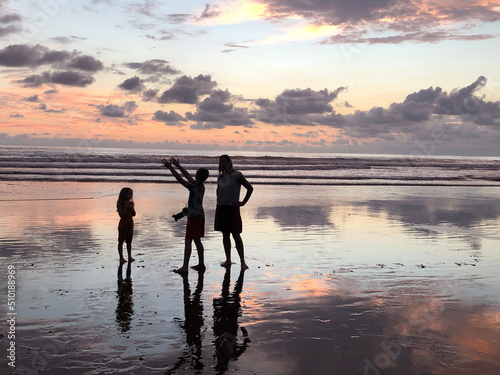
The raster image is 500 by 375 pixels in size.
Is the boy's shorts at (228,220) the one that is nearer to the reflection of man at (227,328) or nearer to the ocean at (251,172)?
the reflection of man at (227,328)

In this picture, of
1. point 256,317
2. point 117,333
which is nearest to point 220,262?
point 256,317

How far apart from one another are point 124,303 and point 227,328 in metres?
1.55

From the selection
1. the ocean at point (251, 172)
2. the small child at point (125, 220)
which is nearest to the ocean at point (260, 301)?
the small child at point (125, 220)

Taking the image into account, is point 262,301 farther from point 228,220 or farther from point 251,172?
point 251,172

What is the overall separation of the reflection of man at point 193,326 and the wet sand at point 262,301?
15mm

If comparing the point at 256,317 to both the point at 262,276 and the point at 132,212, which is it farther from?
the point at 132,212

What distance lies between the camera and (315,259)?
928cm

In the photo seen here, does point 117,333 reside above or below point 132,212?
below

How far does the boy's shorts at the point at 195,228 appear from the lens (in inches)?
344

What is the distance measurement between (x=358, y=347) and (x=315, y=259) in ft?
14.2

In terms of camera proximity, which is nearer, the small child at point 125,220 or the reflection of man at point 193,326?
the reflection of man at point 193,326

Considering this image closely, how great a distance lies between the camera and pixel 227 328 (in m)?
5.47

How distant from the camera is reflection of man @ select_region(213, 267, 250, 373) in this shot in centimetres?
471

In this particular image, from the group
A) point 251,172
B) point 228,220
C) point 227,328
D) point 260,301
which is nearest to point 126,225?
point 228,220
